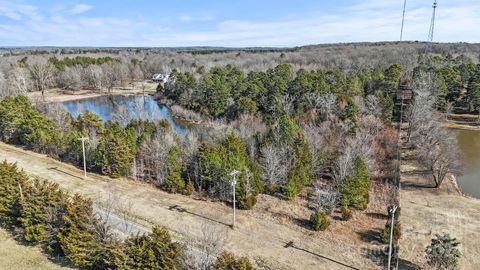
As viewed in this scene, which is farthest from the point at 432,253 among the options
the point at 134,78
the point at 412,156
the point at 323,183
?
the point at 134,78

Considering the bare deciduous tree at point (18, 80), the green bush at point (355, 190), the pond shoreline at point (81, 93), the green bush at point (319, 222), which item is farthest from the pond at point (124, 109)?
→ the green bush at point (319, 222)

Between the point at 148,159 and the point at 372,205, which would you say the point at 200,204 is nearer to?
the point at 148,159

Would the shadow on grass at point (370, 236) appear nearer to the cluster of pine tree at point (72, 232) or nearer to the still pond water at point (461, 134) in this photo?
the cluster of pine tree at point (72, 232)

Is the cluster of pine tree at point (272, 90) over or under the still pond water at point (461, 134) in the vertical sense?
over

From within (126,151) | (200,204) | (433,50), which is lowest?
(200,204)

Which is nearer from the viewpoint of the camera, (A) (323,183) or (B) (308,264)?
(B) (308,264)

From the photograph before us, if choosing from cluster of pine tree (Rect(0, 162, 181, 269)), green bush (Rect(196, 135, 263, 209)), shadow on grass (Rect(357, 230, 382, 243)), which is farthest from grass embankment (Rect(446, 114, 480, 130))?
cluster of pine tree (Rect(0, 162, 181, 269))

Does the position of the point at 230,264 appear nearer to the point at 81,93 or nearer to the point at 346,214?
the point at 346,214
